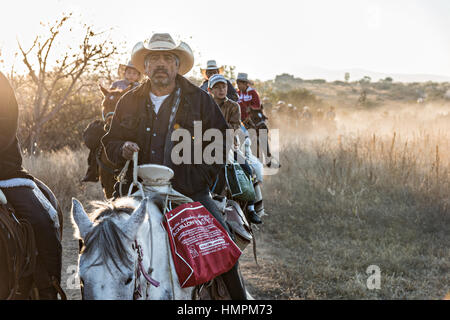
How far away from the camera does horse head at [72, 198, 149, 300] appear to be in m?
2.82

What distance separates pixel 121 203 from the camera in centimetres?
344

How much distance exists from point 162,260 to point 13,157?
1468mm

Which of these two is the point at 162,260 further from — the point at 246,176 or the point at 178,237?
the point at 246,176

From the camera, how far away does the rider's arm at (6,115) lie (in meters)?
3.56

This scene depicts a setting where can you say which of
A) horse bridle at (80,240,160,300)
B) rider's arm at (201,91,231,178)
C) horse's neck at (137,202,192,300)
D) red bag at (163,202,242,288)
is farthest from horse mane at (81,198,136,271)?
rider's arm at (201,91,231,178)

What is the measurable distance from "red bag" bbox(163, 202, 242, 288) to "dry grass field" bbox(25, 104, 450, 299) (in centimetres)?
286

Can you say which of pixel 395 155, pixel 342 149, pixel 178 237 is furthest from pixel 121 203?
pixel 342 149

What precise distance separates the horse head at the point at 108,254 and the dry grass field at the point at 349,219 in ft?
12.1

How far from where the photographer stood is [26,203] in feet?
12.2

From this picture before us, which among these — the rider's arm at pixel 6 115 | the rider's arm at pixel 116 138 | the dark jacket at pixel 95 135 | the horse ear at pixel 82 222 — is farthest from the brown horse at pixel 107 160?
the horse ear at pixel 82 222

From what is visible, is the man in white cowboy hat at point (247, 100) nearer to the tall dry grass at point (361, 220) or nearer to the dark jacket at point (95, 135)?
the tall dry grass at point (361, 220)

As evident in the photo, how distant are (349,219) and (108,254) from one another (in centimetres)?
723

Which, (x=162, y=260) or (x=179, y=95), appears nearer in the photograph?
(x=162, y=260)
